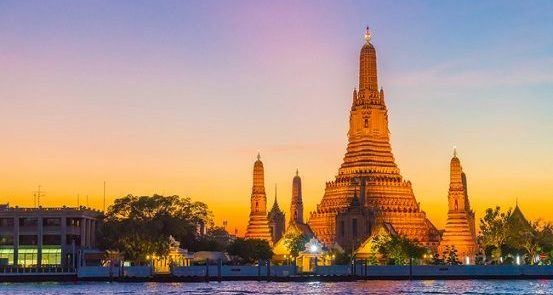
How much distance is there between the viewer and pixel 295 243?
571 feet

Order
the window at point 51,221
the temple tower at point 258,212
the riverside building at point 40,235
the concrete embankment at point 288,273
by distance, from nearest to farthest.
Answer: the concrete embankment at point 288,273 < the riverside building at point 40,235 < the window at point 51,221 < the temple tower at point 258,212

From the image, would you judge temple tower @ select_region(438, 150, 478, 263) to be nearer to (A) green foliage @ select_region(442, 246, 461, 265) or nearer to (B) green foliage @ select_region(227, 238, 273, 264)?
(A) green foliage @ select_region(442, 246, 461, 265)

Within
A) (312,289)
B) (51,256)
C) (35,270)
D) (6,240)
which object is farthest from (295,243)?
(312,289)

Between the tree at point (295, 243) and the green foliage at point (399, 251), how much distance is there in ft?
45.7

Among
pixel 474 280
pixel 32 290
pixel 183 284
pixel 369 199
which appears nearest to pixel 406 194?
pixel 369 199

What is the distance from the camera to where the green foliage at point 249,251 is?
162 m

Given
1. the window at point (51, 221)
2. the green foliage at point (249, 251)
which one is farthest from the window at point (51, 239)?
the green foliage at point (249, 251)

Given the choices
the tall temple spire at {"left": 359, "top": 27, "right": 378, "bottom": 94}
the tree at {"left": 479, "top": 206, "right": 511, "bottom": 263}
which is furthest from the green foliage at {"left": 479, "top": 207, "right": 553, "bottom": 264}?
the tall temple spire at {"left": 359, "top": 27, "right": 378, "bottom": 94}

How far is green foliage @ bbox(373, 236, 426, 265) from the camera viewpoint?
5950 inches

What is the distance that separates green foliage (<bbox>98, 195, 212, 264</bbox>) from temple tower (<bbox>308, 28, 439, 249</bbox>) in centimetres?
3451

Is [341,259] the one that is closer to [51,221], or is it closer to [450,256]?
[450,256]

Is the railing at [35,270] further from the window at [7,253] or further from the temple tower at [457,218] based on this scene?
the temple tower at [457,218]

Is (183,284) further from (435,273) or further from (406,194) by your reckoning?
(406,194)

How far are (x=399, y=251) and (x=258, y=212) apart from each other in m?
38.6
